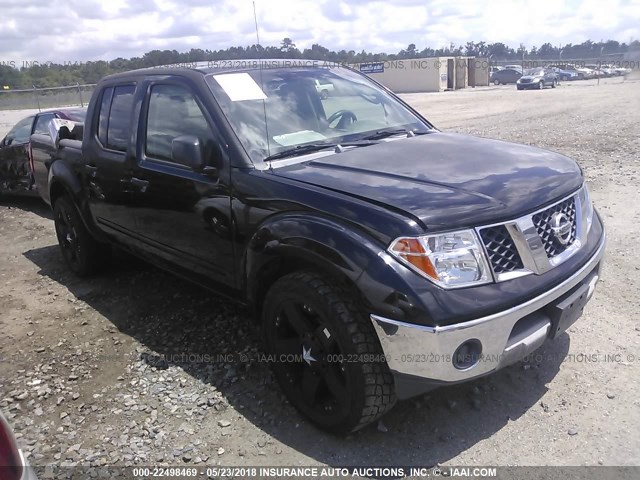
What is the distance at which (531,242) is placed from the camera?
2.67 metres

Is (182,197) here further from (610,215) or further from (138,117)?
(610,215)

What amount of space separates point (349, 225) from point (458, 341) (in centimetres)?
72

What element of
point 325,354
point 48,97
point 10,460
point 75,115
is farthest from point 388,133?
point 48,97

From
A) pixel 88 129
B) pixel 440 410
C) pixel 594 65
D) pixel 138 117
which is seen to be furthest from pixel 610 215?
pixel 594 65

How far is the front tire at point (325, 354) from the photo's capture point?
8.61 ft

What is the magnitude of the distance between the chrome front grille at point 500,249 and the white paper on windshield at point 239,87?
175 centimetres

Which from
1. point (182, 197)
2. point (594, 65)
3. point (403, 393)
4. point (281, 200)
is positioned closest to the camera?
point (403, 393)

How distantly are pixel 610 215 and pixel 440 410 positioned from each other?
4.08m

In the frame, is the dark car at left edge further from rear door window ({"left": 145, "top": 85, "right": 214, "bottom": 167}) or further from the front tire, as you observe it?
the front tire

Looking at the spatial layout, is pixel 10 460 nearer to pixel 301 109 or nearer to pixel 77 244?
pixel 301 109

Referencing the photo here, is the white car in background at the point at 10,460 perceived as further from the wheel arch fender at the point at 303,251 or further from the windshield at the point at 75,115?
the windshield at the point at 75,115

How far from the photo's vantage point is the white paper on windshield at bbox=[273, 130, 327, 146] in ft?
11.3

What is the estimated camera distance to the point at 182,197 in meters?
3.65

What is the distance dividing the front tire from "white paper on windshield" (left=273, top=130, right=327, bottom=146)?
37.8 inches
